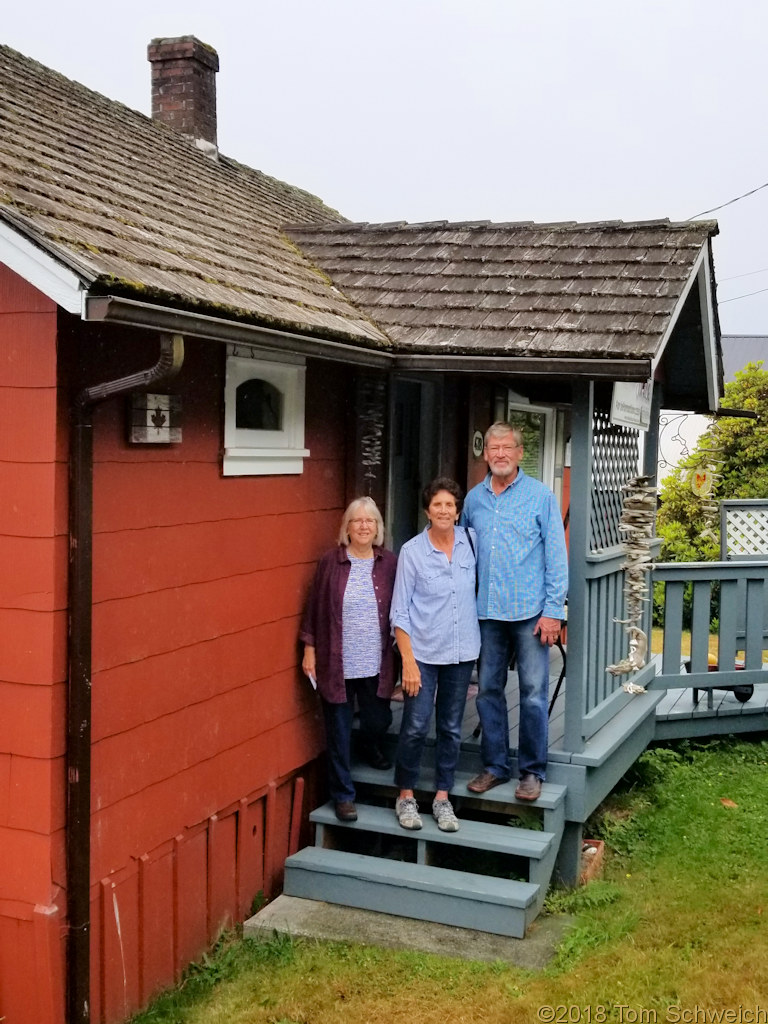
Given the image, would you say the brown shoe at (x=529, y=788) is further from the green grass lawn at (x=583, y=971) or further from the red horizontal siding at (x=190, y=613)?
the red horizontal siding at (x=190, y=613)

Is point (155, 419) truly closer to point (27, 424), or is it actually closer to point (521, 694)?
point (27, 424)

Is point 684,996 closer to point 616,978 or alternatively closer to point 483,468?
point 616,978

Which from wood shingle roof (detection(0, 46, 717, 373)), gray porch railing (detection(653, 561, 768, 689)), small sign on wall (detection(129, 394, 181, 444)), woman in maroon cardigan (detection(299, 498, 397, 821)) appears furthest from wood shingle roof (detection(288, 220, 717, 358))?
gray porch railing (detection(653, 561, 768, 689))

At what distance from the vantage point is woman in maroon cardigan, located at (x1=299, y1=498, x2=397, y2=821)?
231 inches

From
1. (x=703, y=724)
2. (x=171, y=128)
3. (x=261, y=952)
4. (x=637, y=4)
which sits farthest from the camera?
(x=637, y=4)

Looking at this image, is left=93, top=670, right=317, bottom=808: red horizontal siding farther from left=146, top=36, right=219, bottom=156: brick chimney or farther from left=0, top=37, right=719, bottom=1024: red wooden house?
left=146, top=36, right=219, bottom=156: brick chimney

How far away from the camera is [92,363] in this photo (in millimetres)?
4309

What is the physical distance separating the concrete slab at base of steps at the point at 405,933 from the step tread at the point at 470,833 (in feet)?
1.27

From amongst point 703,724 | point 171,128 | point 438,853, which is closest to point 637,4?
point 171,128

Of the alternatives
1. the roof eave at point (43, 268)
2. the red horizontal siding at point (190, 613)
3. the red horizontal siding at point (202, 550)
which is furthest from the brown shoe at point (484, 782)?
the roof eave at point (43, 268)

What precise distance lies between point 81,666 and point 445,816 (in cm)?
243

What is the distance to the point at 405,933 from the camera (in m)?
5.36

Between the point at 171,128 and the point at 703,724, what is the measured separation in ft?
22.4

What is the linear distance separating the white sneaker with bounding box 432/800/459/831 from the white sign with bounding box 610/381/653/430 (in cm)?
233
